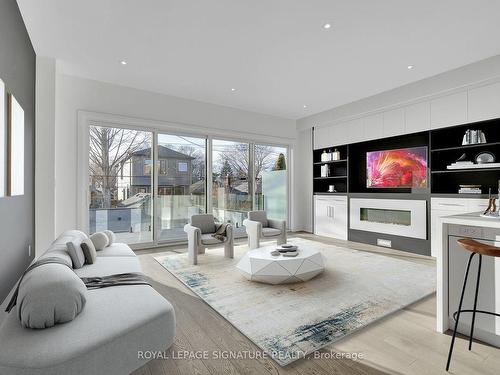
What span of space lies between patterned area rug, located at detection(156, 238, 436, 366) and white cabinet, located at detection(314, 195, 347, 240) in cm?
181

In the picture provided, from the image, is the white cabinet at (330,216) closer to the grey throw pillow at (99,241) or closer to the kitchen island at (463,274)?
the kitchen island at (463,274)

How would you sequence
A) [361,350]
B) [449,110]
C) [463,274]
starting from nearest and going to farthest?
1. [361,350]
2. [463,274]
3. [449,110]

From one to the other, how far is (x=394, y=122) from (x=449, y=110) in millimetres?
888

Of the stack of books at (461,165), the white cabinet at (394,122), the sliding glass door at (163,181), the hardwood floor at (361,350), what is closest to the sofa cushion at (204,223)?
the sliding glass door at (163,181)

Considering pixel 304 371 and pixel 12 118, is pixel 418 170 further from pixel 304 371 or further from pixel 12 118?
pixel 12 118

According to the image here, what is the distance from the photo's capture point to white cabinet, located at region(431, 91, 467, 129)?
164 inches

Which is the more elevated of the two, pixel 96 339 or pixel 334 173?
pixel 334 173

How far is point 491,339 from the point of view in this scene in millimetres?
1979

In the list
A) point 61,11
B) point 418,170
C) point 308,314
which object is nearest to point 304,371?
point 308,314

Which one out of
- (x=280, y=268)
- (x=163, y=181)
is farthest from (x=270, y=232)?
(x=163, y=181)

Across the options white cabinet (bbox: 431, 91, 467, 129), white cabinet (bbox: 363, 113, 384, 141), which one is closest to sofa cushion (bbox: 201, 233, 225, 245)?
white cabinet (bbox: 363, 113, 384, 141)

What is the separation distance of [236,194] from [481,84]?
4627 mm

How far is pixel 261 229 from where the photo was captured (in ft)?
15.6

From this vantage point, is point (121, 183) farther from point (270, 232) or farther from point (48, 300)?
point (48, 300)
